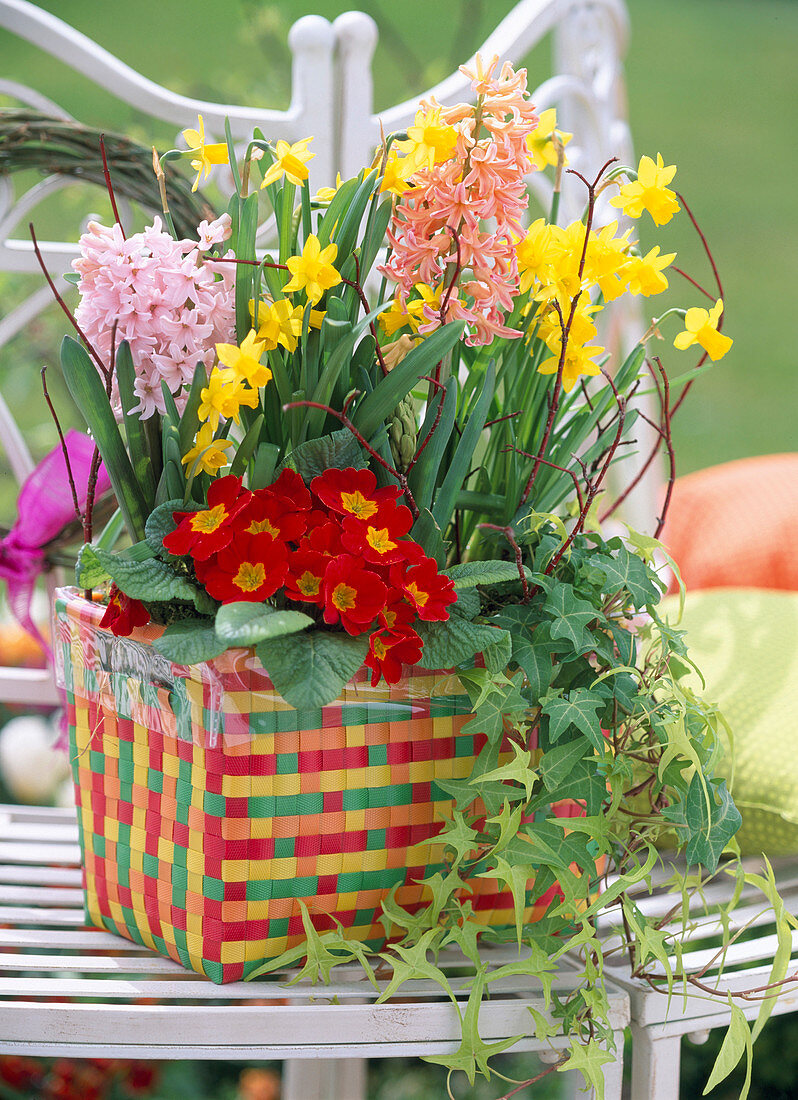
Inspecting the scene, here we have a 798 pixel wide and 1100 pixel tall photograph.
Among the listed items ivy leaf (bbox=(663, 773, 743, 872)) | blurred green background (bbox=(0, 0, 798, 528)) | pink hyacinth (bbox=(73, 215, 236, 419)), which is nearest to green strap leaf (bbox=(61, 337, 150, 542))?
pink hyacinth (bbox=(73, 215, 236, 419))

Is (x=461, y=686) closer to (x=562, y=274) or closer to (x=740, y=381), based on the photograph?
(x=562, y=274)

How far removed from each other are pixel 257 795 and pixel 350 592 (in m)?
0.14

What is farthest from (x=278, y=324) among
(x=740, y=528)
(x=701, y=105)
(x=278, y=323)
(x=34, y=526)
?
(x=701, y=105)

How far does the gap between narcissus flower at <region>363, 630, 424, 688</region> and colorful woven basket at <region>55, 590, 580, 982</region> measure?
0.13 feet

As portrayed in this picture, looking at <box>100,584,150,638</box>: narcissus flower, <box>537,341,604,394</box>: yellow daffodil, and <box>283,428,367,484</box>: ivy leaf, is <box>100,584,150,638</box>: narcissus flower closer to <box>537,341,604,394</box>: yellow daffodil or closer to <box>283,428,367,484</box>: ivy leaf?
<box>283,428,367,484</box>: ivy leaf

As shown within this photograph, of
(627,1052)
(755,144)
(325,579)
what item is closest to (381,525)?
(325,579)

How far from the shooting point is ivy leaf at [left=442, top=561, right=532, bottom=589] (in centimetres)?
61

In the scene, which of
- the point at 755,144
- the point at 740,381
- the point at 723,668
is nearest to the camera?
the point at 723,668

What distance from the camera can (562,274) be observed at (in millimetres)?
637

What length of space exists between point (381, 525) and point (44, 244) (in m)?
0.68

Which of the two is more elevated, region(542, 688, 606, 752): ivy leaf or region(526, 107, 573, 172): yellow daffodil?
region(526, 107, 573, 172): yellow daffodil

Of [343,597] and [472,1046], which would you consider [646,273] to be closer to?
[343,597]

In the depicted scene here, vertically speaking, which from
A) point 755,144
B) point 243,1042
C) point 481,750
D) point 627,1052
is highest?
point 755,144

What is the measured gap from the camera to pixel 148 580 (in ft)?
1.88
